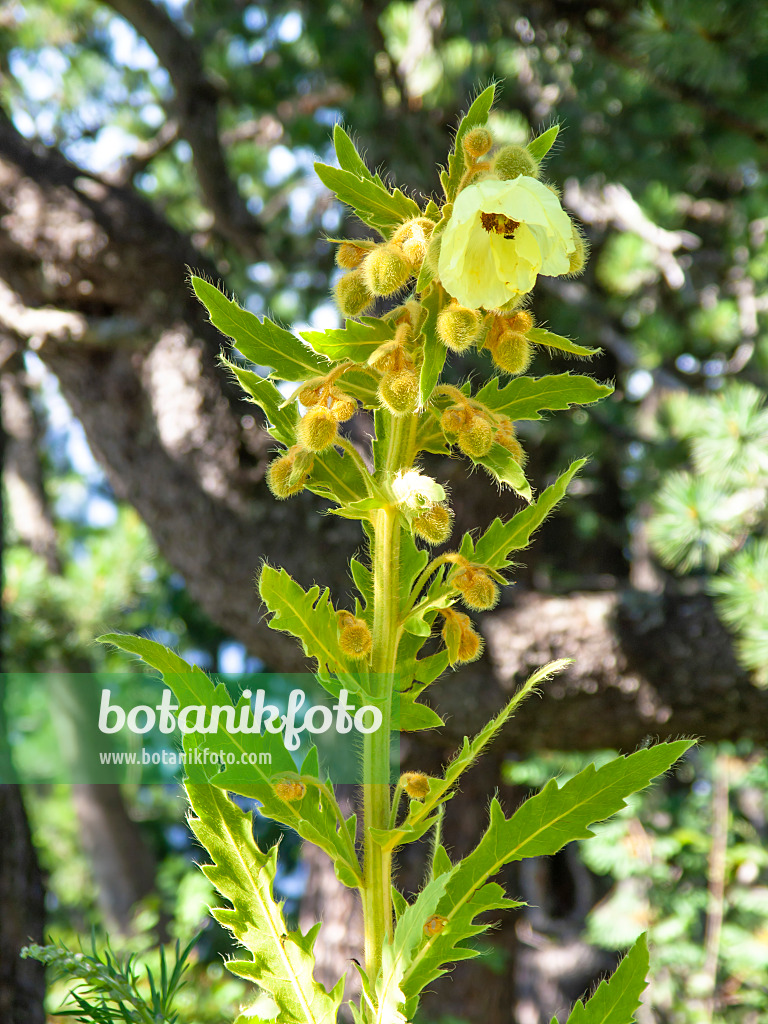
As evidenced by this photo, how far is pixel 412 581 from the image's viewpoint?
1.49 feet

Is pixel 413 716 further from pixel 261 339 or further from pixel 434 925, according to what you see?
pixel 261 339

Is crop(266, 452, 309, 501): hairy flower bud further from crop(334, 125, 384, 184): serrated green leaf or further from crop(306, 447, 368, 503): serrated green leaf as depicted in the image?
crop(334, 125, 384, 184): serrated green leaf

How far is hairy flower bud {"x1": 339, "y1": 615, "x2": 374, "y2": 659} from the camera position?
1.35 feet

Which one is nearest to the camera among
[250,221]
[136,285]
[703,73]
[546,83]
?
[703,73]

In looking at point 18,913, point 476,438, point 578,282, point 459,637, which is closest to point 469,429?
point 476,438

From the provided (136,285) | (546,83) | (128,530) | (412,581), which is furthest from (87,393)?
(412,581)

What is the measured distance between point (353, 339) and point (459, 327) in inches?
2.7

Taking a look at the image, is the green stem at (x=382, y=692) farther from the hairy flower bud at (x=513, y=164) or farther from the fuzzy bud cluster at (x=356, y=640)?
the hairy flower bud at (x=513, y=164)

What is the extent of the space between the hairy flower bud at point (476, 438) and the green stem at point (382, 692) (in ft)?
0.13

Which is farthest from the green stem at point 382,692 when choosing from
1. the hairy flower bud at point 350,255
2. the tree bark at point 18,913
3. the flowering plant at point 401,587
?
the tree bark at point 18,913

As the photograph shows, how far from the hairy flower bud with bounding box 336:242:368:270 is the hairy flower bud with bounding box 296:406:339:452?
107 millimetres

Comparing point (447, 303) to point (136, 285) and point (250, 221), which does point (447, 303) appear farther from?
point (250, 221)

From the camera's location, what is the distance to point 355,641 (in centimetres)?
41

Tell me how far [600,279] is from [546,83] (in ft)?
2.98
